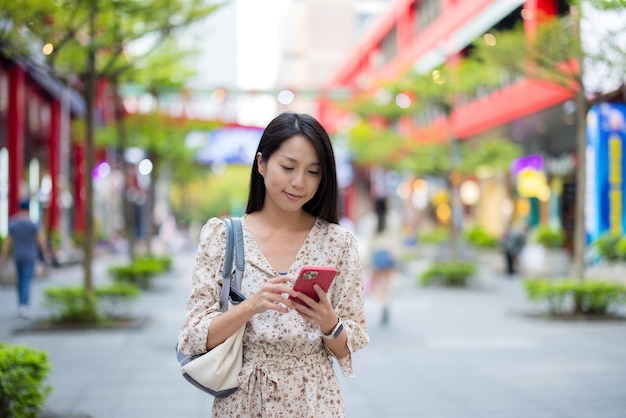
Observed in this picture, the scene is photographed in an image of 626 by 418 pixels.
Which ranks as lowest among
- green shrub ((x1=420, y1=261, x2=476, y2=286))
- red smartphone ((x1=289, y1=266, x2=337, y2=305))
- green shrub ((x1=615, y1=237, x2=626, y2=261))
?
green shrub ((x1=420, y1=261, x2=476, y2=286))

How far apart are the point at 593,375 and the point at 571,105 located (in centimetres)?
1573

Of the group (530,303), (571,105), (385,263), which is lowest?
(530,303)

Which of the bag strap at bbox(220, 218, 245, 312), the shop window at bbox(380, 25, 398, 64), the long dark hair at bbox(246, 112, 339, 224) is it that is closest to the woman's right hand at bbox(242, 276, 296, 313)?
the bag strap at bbox(220, 218, 245, 312)

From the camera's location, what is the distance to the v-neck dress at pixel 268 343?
9.42ft

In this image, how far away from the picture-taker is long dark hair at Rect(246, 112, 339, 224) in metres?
2.95

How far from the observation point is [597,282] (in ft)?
42.5

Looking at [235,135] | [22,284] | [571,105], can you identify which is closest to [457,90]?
[571,105]

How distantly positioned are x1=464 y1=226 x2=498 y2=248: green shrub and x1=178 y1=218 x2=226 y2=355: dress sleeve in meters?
27.2

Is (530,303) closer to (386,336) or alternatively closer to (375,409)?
(386,336)

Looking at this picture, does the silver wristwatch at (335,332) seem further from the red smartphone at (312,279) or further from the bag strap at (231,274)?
the bag strap at (231,274)

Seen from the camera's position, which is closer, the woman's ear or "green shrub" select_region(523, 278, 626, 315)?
the woman's ear

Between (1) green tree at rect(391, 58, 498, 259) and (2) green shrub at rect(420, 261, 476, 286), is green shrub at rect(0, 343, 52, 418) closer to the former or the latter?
(2) green shrub at rect(420, 261, 476, 286)

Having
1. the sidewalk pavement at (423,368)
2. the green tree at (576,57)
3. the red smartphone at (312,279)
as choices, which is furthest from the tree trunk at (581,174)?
the red smartphone at (312,279)

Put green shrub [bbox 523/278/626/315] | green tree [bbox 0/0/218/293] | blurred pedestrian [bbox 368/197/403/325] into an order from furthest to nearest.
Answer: green shrub [bbox 523/278/626/315] → blurred pedestrian [bbox 368/197/403/325] → green tree [bbox 0/0/218/293]
